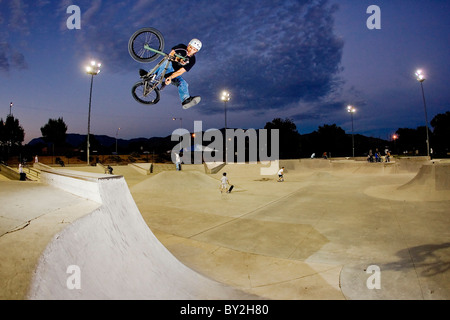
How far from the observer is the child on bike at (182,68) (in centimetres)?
664

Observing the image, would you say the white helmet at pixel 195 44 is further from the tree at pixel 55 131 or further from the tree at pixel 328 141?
the tree at pixel 55 131

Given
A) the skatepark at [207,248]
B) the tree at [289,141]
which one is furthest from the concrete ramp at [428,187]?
the tree at [289,141]

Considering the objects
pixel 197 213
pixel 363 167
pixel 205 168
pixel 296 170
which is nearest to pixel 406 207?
pixel 197 213

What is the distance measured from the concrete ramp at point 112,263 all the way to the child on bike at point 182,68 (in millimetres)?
4373

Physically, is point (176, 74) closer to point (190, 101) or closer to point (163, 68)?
point (163, 68)

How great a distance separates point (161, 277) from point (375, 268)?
354 cm

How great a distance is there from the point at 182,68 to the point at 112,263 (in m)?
5.91

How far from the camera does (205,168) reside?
29.0 metres

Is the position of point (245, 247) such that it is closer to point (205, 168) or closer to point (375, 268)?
point (375, 268)

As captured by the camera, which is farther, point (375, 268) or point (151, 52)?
point (151, 52)

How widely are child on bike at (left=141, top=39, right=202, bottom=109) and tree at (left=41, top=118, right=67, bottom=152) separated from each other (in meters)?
67.0

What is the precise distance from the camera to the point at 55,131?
60125 mm
